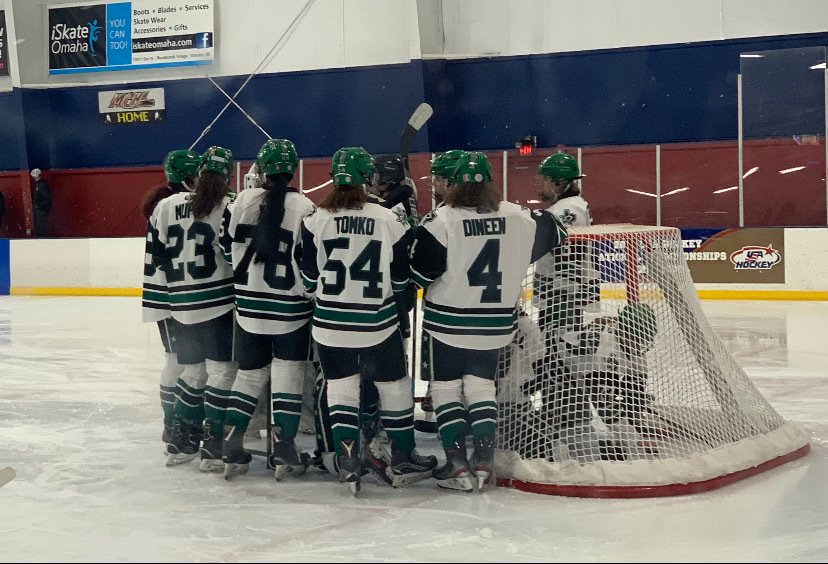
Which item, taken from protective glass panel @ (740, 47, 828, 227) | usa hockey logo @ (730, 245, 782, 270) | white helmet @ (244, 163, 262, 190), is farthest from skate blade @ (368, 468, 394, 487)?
protective glass panel @ (740, 47, 828, 227)

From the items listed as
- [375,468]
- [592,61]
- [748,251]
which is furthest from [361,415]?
[592,61]

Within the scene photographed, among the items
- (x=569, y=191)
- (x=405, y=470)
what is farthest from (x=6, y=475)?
(x=569, y=191)

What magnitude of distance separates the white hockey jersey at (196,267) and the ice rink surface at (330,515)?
2.13 ft

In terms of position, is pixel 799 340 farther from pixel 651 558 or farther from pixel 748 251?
pixel 651 558

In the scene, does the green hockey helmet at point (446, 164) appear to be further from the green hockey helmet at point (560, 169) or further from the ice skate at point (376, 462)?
the ice skate at point (376, 462)

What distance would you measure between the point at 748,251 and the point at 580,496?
8082 millimetres

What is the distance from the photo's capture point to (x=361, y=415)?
12.8ft

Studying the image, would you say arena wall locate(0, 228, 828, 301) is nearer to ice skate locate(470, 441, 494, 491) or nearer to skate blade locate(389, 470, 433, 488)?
skate blade locate(389, 470, 433, 488)

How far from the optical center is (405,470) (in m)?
3.67

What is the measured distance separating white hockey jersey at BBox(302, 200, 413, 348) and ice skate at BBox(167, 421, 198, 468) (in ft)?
3.10

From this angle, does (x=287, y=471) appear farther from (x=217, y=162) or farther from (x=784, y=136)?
(x=784, y=136)

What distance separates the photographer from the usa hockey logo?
35.2 feet

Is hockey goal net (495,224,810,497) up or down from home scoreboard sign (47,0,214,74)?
down

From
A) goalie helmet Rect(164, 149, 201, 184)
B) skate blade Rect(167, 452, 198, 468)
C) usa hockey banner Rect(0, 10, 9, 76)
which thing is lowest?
skate blade Rect(167, 452, 198, 468)
